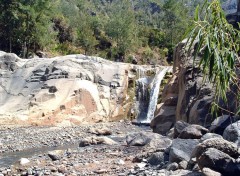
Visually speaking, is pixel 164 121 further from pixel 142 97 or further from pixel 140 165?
pixel 142 97

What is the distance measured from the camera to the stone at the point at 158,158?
11.2 meters

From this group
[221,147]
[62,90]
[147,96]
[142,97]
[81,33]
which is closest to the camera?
[221,147]

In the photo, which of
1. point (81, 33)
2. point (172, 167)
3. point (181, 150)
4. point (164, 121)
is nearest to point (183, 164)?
point (172, 167)

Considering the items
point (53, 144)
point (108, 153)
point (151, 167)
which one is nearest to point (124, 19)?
point (53, 144)

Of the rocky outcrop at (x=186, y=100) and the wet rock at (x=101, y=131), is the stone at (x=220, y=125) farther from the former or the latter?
the wet rock at (x=101, y=131)

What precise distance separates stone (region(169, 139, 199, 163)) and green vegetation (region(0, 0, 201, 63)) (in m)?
30.8

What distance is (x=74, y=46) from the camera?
50344 millimetres

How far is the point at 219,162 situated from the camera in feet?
26.7

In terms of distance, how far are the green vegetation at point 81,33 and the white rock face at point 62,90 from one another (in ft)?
37.5

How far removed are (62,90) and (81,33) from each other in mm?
24111

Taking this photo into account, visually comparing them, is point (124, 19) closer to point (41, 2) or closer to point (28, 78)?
point (41, 2)

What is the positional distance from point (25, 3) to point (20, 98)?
635 inches

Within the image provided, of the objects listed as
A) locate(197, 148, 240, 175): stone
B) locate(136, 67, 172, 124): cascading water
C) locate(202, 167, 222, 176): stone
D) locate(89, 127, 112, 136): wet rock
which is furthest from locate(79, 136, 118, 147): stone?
locate(136, 67, 172, 124): cascading water

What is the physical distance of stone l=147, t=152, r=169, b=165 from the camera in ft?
36.8
